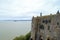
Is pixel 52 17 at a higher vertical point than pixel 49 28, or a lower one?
higher

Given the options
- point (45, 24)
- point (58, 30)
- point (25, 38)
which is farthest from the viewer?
point (25, 38)

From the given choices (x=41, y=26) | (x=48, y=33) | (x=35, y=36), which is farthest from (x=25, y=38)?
(x=48, y=33)

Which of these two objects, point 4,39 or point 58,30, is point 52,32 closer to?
point 58,30

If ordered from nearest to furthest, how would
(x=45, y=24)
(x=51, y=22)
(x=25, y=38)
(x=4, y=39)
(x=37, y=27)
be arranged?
1. (x=51, y=22)
2. (x=45, y=24)
3. (x=37, y=27)
4. (x=25, y=38)
5. (x=4, y=39)

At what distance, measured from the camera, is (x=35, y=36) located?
3152 cm

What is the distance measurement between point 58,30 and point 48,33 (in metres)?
2.95

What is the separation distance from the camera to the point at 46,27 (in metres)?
27.6

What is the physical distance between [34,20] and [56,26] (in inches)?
285

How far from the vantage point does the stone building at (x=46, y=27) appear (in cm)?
2472

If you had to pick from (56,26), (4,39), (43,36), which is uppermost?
(56,26)

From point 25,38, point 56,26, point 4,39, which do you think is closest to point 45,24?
point 56,26

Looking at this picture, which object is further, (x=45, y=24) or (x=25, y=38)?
(x=25, y=38)

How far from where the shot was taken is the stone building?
81.1 ft

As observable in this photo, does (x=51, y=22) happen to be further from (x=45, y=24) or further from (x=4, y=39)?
(x=4, y=39)
